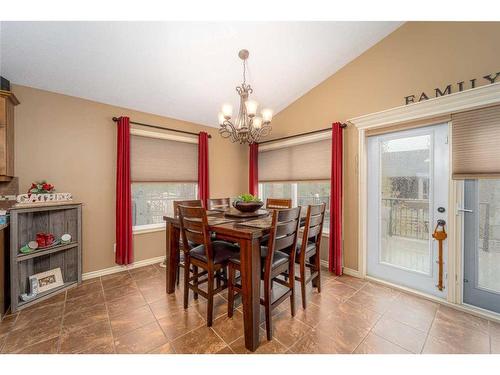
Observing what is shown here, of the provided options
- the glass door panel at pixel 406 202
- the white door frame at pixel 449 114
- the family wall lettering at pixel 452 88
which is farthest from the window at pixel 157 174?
the family wall lettering at pixel 452 88

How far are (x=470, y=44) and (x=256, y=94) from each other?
240 cm

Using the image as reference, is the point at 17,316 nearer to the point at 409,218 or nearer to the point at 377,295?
the point at 377,295

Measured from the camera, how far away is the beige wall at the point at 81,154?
2.39 meters

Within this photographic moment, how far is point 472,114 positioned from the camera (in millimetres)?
1960

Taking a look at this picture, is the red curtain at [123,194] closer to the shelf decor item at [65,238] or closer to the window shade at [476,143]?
the shelf decor item at [65,238]

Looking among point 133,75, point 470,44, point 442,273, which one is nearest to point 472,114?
point 470,44

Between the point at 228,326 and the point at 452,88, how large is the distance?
3.17 metres

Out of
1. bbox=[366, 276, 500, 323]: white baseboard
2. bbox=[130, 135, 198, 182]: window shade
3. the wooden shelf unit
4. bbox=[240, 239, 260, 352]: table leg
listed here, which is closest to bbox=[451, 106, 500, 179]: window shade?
bbox=[366, 276, 500, 323]: white baseboard

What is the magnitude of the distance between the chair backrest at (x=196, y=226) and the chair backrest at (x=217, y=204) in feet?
3.73

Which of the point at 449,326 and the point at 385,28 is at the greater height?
the point at 385,28

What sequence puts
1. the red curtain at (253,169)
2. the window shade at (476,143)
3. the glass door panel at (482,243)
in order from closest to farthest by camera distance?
the window shade at (476,143) < the glass door panel at (482,243) < the red curtain at (253,169)
